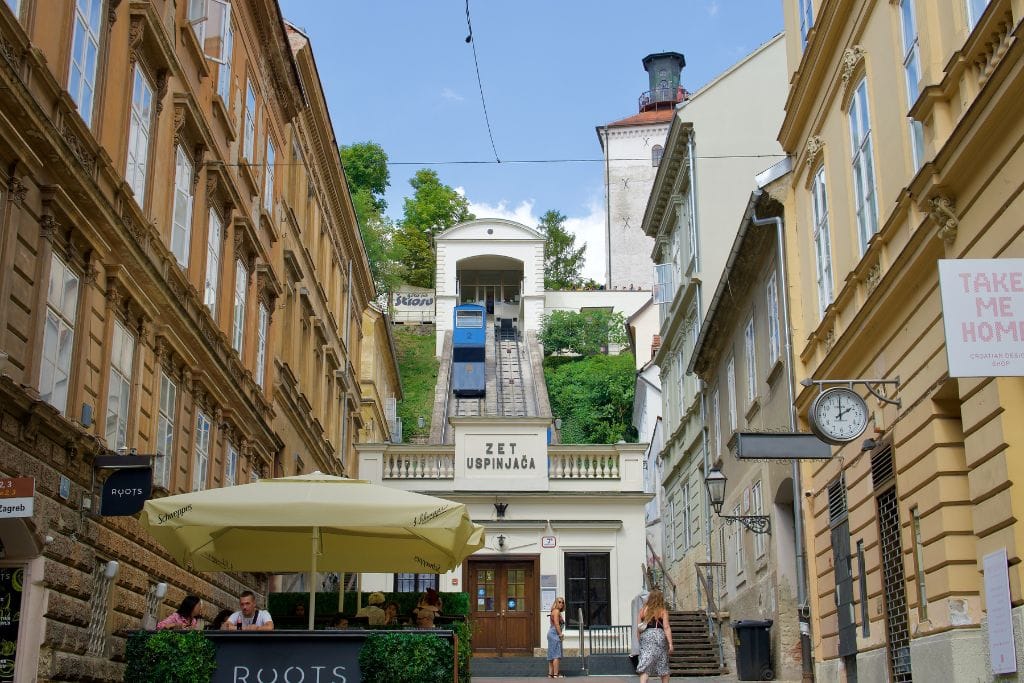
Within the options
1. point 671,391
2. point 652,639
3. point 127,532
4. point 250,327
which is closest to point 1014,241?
point 652,639

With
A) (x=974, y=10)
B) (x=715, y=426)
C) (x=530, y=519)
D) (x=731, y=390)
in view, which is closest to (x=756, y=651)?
(x=731, y=390)

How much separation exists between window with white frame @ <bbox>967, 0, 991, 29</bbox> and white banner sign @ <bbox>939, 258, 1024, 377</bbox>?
2944 mm

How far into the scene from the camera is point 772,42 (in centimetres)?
3102

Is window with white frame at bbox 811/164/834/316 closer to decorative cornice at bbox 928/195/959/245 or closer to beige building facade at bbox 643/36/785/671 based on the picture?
decorative cornice at bbox 928/195/959/245

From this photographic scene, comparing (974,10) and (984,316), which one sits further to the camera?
(974,10)

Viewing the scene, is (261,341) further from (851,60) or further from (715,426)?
(851,60)

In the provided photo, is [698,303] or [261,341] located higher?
[698,303]

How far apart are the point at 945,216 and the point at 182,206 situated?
35.1 feet

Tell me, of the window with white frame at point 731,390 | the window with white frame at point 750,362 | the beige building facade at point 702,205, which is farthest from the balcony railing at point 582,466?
the window with white frame at point 750,362

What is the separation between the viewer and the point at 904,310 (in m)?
13.0

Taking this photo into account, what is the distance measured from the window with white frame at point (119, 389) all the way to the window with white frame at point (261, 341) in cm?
791

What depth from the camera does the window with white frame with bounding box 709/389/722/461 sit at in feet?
87.5

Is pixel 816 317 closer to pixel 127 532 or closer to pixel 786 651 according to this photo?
pixel 786 651

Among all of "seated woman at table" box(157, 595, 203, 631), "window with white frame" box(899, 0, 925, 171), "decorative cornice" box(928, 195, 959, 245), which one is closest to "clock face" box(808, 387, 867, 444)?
"window with white frame" box(899, 0, 925, 171)
